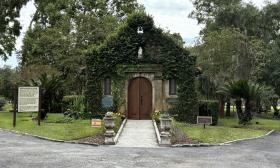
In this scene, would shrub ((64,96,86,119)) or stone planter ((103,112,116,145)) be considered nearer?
stone planter ((103,112,116,145))

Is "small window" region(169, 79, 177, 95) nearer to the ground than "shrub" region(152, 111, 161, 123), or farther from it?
farther from it

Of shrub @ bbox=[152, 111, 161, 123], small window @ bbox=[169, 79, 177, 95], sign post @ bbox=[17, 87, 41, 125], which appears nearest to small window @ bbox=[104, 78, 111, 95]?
shrub @ bbox=[152, 111, 161, 123]

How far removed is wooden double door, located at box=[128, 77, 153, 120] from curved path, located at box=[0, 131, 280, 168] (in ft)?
36.0

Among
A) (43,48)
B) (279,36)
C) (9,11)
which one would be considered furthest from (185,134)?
(279,36)

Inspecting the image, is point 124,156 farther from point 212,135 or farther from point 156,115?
point 156,115

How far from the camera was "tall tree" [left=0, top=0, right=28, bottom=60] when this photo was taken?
44.5m

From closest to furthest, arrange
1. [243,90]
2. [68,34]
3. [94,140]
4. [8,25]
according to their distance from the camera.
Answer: [94,140] < [243,90] < [68,34] < [8,25]

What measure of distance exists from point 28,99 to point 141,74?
7649 mm

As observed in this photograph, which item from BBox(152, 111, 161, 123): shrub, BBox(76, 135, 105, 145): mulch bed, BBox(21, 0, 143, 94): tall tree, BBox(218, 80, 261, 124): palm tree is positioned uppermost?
BBox(21, 0, 143, 94): tall tree

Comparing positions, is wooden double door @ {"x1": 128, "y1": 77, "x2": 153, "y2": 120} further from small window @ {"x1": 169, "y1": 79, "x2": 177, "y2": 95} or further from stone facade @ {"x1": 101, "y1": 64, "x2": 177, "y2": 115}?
small window @ {"x1": 169, "y1": 79, "x2": 177, "y2": 95}

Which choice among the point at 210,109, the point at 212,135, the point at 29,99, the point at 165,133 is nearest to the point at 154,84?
the point at 210,109

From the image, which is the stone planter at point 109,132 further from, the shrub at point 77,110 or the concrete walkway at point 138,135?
the shrub at point 77,110

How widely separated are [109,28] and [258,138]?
71.8ft

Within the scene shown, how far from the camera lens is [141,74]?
97.7 ft
